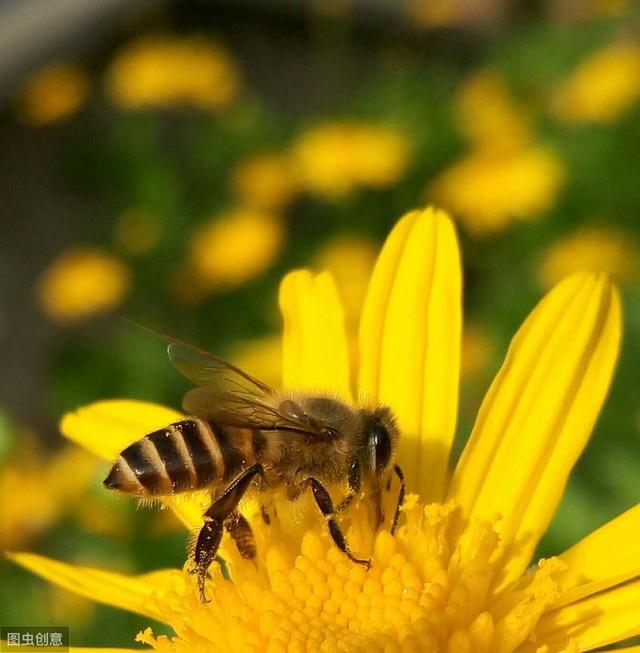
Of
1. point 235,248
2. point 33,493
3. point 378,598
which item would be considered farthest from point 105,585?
point 235,248

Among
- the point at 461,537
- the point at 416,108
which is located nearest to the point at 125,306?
the point at 416,108

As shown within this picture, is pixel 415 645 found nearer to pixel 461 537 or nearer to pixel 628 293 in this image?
pixel 461 537

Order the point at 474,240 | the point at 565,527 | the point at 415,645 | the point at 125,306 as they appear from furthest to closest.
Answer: the point at 125,306 → the point at 474,240 → the point at 565,527 → the point at 415,645

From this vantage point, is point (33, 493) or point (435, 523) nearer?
point (435, 523)

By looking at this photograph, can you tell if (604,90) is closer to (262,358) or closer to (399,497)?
(262,358)

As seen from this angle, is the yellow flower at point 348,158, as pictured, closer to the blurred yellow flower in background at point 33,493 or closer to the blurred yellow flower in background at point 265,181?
the blurred yellow flower in background at point 265,181

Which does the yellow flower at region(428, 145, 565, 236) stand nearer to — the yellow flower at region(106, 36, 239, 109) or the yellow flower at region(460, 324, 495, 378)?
the yellow flower at region(460, 324, 495, 378)
